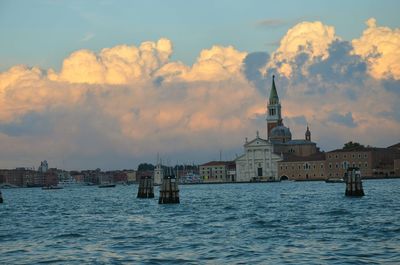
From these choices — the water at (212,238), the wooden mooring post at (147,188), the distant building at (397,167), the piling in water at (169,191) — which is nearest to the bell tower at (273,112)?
the distant building at (397,167)

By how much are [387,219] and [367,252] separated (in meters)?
10.8

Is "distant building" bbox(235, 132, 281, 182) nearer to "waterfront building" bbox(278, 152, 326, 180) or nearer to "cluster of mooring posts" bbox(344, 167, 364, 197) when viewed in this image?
"waterfront building" bbox(278, 152, 326, 180)

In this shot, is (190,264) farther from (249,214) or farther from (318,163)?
(318,163)

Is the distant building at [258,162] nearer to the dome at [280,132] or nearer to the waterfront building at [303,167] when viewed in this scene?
the waterfront building at [303,167]

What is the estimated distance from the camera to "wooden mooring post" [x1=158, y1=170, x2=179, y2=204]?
49281mm

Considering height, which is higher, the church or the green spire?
the green spire

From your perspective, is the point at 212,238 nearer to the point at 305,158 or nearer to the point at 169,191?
the point at 169,191

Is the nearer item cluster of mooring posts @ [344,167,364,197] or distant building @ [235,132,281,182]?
cluster of mooring posts @ [344,167,364,197]

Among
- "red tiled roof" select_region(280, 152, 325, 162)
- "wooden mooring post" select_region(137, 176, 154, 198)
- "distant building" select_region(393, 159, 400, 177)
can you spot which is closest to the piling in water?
"wooden mooring post" select_region(137, 176, 154, 198)

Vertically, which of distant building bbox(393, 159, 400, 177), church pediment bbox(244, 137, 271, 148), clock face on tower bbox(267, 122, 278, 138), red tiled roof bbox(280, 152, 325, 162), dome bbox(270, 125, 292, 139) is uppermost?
clock face on tower bbox(267, 122, 278, 138)

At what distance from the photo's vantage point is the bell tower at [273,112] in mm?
170875

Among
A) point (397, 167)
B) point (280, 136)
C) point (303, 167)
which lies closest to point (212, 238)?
point (397, 167)

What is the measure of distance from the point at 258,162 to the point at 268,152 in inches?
130

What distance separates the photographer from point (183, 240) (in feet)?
87.0
